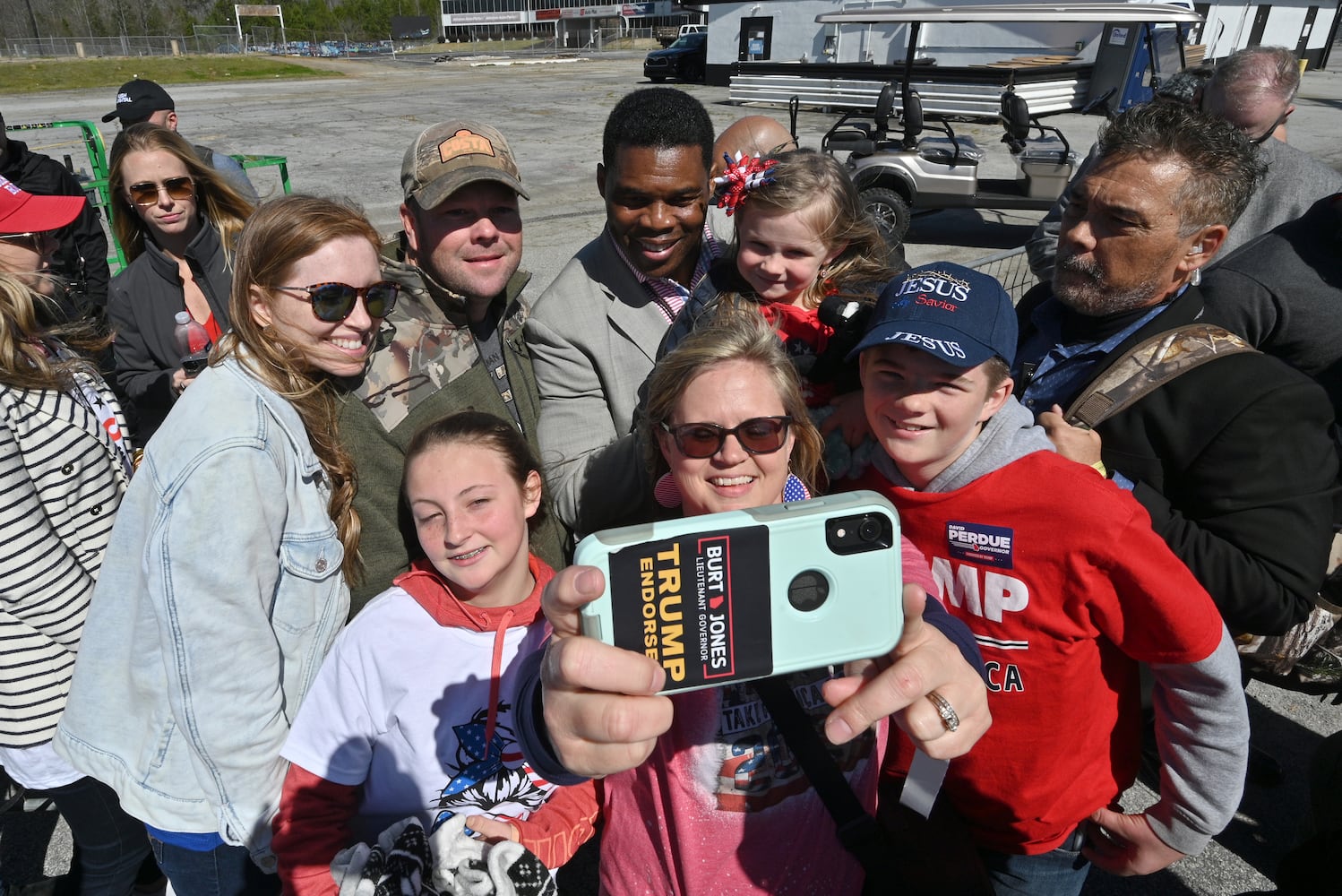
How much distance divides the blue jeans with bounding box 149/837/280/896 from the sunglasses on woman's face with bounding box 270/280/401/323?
1370 mm

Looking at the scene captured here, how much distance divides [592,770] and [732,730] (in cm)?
37

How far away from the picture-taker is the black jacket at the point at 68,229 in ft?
16.9

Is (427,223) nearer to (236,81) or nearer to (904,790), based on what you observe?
(904,790)

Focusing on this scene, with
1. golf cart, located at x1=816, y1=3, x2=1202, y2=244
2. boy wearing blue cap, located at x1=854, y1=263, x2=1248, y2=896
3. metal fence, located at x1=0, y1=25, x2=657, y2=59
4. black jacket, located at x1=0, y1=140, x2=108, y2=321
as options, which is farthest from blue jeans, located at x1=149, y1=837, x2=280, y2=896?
metal fence, located at x1=0, y1=25, x2=657, y2=59

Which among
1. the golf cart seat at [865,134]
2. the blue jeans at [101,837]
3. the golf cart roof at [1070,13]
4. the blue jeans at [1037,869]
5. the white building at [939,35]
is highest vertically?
the white building at [939,35]

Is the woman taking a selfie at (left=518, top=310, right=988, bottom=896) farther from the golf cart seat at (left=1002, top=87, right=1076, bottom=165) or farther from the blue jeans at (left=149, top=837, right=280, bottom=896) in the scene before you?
the golf cart seat at (left=1002, top=87, right=1076, bottom=165)

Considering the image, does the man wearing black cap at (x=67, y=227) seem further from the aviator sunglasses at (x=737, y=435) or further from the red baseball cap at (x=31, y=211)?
the aviator sunglasses at (x=737, y=435)

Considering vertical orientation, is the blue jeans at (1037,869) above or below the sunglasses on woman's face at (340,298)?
below

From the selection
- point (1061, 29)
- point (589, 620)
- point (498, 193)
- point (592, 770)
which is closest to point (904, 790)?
point (592, 770)

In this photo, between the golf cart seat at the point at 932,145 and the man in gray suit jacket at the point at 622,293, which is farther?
the golf cart seat at the point at 932,145

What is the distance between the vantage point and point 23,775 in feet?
6.91

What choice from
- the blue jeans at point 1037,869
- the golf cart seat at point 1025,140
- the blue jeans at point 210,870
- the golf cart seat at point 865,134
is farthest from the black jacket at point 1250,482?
the golf cart seat at point 1025,140

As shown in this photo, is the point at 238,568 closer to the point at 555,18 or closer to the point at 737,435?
the point at 737,435

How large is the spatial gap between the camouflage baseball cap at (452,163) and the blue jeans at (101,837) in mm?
1905
